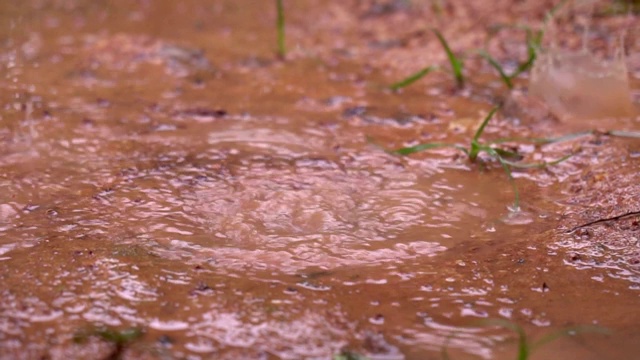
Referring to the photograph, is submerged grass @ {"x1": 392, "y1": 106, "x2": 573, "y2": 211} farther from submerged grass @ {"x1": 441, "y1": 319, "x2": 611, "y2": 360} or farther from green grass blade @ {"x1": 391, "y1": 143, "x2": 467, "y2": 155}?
submerged grass @ {"x1": 441, "y1": 319, "x2": 611, "y2": 360}

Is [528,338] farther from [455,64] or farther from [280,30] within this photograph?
[280,30]

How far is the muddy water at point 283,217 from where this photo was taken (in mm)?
1665

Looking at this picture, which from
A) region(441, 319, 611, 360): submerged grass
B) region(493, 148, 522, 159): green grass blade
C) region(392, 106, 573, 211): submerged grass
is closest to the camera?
region(441, 319, 611, 360): submerged grass

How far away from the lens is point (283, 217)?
85.5 inches

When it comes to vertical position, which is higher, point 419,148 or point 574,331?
point 419,148

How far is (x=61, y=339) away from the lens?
5.22ft

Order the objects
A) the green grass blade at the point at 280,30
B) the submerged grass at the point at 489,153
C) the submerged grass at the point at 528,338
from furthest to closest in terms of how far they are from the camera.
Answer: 1. the green grass blade at the point at 280,30
2. the submerged grass at the point at 489,153
3. the submerged grass at the point at 528,338

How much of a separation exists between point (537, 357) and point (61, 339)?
40.4 inches

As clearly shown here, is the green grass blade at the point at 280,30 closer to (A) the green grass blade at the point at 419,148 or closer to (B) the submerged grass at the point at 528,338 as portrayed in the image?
(A) the green grass blade at the point at 419,148

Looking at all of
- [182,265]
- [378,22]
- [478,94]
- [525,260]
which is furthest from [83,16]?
[525,260]

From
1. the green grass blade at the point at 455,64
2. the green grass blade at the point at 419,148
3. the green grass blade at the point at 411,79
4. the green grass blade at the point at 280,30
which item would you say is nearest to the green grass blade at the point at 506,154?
the green grass blade at the point at 419,148

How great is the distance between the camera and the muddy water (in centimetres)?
167

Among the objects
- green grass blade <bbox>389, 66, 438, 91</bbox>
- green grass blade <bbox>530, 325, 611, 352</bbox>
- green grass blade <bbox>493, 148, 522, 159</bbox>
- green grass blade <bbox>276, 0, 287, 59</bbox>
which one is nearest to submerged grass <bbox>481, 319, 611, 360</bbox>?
green grass blade <bbox>530, 325, 611, 352</bbox>

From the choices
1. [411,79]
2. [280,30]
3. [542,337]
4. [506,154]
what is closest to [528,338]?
[542,337]
